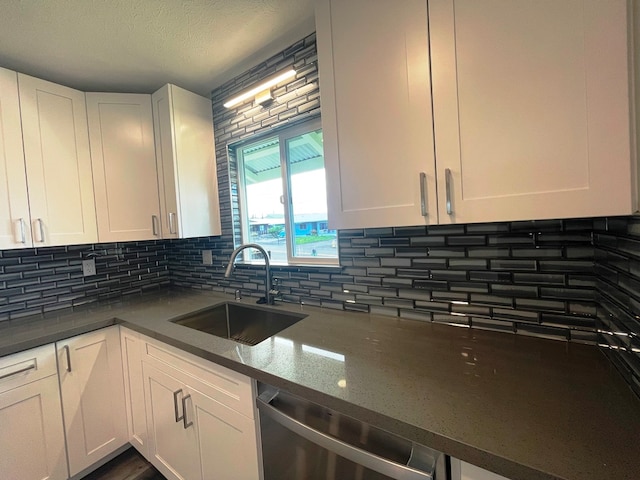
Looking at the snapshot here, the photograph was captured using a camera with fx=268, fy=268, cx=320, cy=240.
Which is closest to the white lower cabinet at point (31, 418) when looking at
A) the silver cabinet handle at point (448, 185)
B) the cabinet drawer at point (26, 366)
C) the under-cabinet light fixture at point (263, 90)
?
the cabinet drawer at point (26, 366)

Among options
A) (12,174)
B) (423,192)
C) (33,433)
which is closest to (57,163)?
(12,174)

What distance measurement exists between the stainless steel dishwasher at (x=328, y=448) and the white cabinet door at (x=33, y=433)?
121 centimetres

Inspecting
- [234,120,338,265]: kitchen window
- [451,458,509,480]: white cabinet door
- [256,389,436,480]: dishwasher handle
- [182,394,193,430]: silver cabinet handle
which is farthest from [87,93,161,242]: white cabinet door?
[451,458,509,480]: white cabinet door

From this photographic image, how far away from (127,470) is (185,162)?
6.17 feet

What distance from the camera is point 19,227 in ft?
4.67

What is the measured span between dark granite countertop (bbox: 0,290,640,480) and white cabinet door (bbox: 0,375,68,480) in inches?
9.4

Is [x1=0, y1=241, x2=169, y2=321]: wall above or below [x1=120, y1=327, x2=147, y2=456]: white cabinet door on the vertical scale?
above

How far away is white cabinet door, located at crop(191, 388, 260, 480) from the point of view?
96 centimetres

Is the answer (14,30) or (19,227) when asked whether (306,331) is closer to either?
(19,227)

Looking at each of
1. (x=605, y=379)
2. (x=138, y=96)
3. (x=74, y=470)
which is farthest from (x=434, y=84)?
(x=74, y=470)

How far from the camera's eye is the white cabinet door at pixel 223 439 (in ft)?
3.14

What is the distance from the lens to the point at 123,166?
5.95ft

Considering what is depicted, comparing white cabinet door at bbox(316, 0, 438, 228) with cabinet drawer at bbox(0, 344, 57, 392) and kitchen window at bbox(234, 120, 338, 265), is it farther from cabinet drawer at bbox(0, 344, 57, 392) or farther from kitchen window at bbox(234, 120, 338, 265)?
cabinet drawer at bbox(0, 344, 57, 392)

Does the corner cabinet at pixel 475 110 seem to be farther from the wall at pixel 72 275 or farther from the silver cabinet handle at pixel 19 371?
the wall at pixel 72 275
